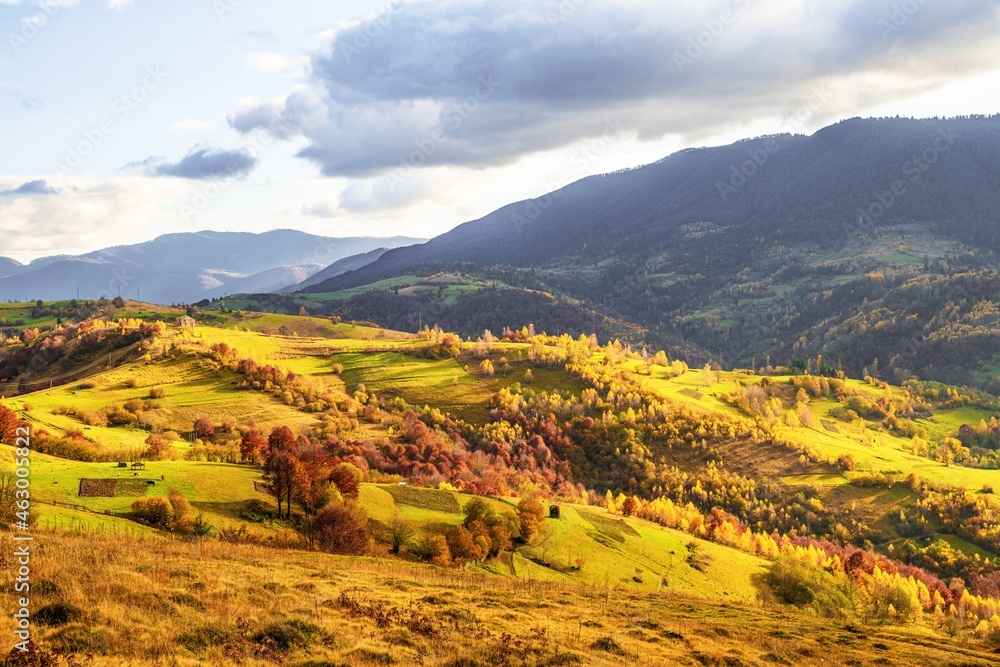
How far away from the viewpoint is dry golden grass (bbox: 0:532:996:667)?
22.2 metres

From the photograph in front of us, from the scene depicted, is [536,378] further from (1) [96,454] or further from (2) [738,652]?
(2) [738,652]

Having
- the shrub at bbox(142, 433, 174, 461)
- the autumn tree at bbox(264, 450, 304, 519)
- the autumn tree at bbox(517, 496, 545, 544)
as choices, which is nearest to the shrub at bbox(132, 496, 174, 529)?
the autumn tree at bbox(264, 450, 304, 519)

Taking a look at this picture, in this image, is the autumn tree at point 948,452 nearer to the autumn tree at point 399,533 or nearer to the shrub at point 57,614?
the autumn tree at point 399,533

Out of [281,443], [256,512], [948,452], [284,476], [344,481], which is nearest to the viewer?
[256,512]

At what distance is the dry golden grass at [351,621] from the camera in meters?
22.2

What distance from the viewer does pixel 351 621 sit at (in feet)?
87.2

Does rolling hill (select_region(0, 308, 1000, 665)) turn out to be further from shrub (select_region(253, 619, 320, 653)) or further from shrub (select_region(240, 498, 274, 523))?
shrub (select_region(240, 498, 274, 523))

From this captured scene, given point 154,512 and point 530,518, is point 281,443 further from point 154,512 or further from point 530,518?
point 530,518

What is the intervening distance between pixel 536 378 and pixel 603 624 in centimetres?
16505

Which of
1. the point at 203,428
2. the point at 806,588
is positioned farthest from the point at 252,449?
the point at 806,588

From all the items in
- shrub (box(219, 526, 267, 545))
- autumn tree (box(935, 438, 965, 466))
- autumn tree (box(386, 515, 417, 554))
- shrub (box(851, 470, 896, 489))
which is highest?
shrub (box(219, 526, 267, 545))

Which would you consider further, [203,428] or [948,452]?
[948,452]

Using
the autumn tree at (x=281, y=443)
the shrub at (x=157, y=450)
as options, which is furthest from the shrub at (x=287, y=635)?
the shrub at (x=157, y=450)

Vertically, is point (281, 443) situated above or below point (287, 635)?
above
